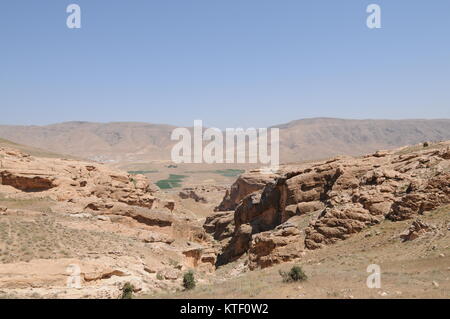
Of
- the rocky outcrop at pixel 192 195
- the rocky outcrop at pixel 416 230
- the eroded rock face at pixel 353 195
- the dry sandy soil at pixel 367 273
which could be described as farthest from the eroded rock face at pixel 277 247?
the rocky outcrop at pixel 192 195

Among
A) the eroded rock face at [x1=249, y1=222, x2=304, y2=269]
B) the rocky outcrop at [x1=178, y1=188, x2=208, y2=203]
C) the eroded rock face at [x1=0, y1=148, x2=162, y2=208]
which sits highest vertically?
the eroded rock face at [x1=0, y1=148, x2=162, y2=208]

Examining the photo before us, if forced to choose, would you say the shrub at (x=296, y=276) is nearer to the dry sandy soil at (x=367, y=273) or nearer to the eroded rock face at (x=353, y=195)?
the dry sandy soil at (x=367, y=273)

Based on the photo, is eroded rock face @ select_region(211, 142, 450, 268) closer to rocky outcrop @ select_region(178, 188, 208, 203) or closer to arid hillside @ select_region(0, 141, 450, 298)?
arid hillside @ select_region(0, 141, 450, 298)

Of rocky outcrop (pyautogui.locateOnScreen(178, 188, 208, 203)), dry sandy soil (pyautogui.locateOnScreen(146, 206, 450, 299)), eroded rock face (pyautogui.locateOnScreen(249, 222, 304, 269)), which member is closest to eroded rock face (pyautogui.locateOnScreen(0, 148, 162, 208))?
eroded rock face (pyautogui.locateOnScreen(249, 222, 304, 269))

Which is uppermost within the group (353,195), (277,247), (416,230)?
(353,195)

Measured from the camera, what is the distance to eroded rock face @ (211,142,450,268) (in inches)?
826

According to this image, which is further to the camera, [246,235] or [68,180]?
[246,235]

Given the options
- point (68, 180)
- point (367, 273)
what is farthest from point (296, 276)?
point (68, 180)

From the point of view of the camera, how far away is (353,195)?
23.4 metres

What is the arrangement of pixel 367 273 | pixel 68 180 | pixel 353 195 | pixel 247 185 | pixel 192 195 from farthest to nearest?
pixel 192 195
pixel 247 185
pixel 68 180
pixel 353 195
pixel 367 273

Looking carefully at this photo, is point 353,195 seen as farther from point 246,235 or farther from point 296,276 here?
point 296,276
